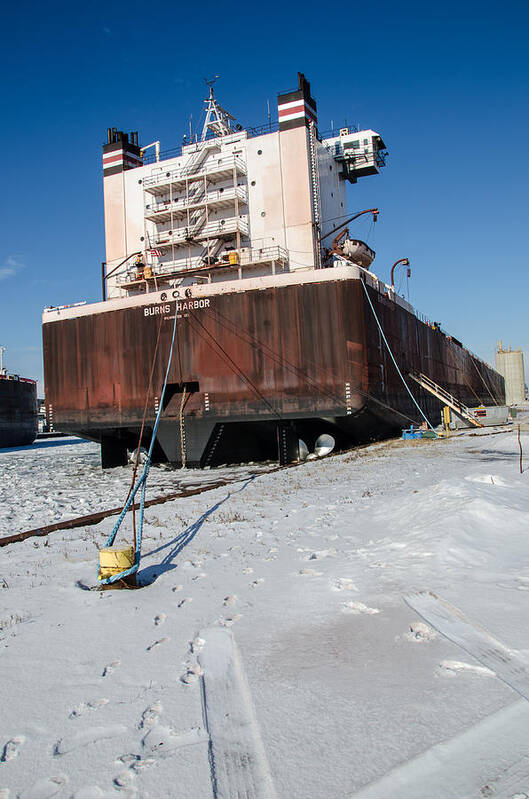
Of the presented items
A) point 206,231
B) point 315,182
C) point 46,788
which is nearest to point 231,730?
point 46,788

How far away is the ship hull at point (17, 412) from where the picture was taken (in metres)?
32.2

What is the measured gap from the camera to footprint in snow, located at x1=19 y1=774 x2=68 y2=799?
1984mm

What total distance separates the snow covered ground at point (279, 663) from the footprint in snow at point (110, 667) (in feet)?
0.06

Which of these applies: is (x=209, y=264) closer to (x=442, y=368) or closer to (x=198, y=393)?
(x=198, y=393)

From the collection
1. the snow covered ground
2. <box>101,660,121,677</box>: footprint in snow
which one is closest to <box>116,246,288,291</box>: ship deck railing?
the snow covered ground

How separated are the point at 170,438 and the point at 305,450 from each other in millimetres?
3789

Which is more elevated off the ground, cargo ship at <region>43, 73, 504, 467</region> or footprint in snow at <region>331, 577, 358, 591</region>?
cargo ship at <region>43, 73, 504, 467</region>

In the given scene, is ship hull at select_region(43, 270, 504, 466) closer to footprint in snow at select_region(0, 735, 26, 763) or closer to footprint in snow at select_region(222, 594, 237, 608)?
footprint in snow at select_region(222, 594, 237, 608)

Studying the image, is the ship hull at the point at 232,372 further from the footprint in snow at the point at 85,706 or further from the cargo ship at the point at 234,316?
the footprint in snow at the point at 85,706

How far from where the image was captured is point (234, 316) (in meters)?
14.6

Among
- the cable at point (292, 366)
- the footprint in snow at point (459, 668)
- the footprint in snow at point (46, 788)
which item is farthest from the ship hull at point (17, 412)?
the footprint in snow at point (459, 668)

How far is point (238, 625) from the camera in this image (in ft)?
11.3

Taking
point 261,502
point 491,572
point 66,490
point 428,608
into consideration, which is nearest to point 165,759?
point 428,608

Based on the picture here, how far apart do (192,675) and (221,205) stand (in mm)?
17382
